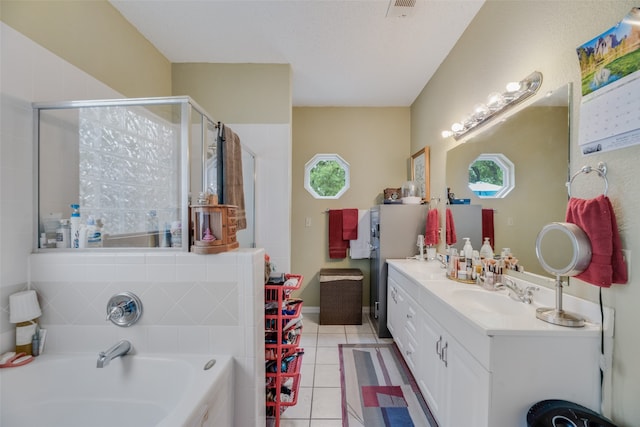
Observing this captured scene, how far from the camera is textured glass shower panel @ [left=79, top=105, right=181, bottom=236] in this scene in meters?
1.53

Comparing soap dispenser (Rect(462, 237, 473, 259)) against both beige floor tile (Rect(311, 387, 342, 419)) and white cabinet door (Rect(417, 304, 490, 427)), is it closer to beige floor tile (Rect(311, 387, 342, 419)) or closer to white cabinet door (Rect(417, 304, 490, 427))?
white cabinet door (Rect(417, 304, 490, 427))

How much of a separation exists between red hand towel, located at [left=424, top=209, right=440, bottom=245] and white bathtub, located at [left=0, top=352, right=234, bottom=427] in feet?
6.54

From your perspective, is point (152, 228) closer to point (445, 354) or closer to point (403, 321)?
point (445, 354)

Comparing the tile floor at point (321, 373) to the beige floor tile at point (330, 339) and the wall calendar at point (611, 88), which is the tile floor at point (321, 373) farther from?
the wall calendar at point (611, 88)

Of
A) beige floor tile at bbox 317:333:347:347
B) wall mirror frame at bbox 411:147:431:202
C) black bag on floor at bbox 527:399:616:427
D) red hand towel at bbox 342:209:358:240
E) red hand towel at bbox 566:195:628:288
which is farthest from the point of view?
red hand towel at bbox 342:209:358:240

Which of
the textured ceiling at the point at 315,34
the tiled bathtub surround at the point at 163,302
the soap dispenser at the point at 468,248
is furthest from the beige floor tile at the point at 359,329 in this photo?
the textured ceiling at the point at 315,34

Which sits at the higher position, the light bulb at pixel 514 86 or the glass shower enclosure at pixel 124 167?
the light bulb at pixel 514 86

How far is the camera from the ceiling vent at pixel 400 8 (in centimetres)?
166

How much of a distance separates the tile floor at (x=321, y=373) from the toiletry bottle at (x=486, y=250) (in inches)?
54.8

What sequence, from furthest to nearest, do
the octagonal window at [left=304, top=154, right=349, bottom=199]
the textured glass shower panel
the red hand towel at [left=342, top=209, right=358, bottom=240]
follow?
the octagonal window at [left=304, top=154, right=349, bottom=199] < the red hand towel at [left=342, top=209, right=358, bottom=240] < the textured glass shower panel

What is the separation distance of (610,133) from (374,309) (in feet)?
7.92

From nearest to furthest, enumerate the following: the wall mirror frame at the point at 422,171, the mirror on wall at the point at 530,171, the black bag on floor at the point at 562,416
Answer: the black bag on floor at the point at 562,416, the mirror on wall at the point at 530,171, the wall mirror frame at the point at 422,171

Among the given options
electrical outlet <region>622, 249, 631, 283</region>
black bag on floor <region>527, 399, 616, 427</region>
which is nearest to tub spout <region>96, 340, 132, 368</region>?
black bag on floor <region>527, 399, 616, 427</region>

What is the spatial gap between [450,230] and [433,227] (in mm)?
247
